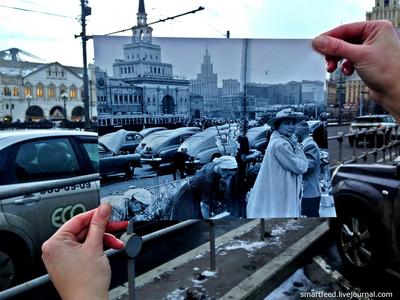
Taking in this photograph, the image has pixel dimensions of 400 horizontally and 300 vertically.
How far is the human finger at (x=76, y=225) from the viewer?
89cm

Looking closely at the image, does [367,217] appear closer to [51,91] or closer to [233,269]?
[233,269]

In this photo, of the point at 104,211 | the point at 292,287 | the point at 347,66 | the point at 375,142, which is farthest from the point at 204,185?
the point at 375,142

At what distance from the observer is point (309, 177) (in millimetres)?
2076

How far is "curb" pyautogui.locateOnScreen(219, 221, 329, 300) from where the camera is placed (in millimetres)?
2859

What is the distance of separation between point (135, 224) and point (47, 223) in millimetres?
→ 469

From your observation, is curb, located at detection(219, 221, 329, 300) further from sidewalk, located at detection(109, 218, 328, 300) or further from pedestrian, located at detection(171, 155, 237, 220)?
pedestrian, located at detection(171, 155, 237, 220)

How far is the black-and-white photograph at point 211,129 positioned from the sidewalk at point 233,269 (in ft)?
3.61

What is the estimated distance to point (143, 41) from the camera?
6.50 feet

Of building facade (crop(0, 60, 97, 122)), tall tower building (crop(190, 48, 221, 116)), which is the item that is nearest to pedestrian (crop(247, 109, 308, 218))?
tall tower building (crop(190, 48, 221, 116))

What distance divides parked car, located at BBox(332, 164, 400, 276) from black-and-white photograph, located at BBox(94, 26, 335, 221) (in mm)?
1032

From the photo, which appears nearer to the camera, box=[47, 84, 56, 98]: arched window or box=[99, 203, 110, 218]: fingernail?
box=[99, 203, 110, 218]: fingernail

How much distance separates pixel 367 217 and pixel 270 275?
866 mm

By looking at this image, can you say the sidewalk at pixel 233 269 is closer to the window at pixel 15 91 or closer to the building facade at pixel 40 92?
the building facade at pixel 40 92

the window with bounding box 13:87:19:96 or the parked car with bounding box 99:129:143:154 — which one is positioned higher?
the window with bounding box 13:87:19:96
